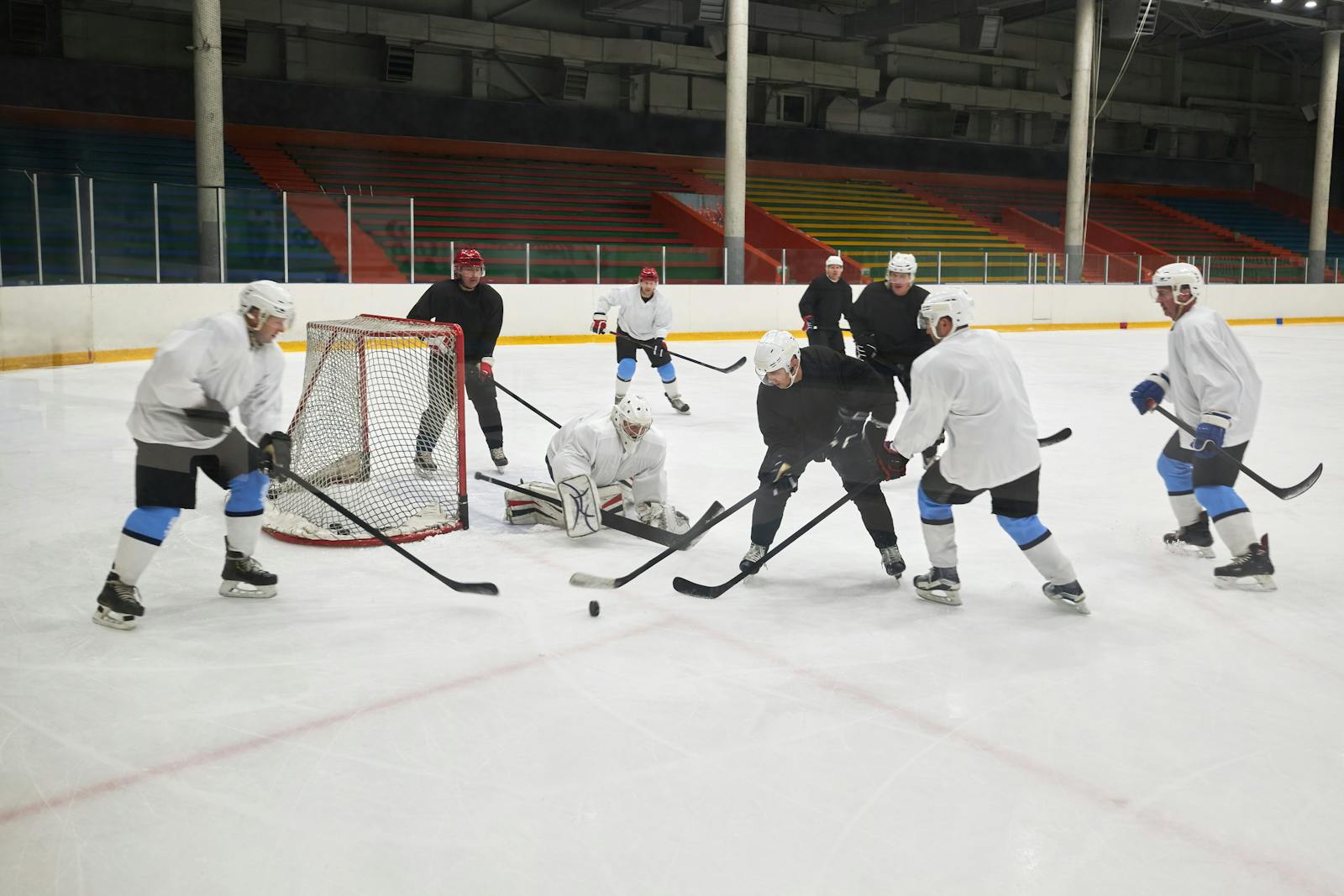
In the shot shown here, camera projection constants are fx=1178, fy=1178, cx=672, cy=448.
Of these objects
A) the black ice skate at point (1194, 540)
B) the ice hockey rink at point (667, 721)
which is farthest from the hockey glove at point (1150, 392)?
the ice hockey rink at point (667, 721)

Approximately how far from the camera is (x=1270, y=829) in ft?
7.77

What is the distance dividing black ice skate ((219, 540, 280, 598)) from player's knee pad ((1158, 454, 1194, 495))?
10.6 feet

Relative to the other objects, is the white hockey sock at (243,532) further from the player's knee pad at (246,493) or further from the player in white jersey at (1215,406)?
the player in white jersey at (1215,406)

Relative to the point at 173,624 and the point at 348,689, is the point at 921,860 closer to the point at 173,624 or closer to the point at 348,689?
the point at 348,689

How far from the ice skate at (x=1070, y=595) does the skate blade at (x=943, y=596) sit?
0.28 m

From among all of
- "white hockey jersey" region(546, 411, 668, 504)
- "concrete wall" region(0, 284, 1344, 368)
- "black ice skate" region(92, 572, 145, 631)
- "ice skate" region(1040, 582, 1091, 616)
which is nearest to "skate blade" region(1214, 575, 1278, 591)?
"ice skate" region(1040, 582, 1091, 616)

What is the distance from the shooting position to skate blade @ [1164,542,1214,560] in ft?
14.8

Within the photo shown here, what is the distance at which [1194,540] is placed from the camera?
4.47m

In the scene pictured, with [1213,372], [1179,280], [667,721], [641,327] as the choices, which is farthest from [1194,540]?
[641,327]

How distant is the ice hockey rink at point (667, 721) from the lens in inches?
88.4

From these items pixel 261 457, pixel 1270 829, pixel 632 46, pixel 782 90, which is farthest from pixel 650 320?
pixel 782 90

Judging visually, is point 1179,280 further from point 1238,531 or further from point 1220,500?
point 1238,531

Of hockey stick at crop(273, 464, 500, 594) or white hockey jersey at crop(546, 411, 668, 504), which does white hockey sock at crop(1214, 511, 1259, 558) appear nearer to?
white hockey jersey at crop(546, 411, 668, 504)

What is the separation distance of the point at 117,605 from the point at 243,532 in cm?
45
